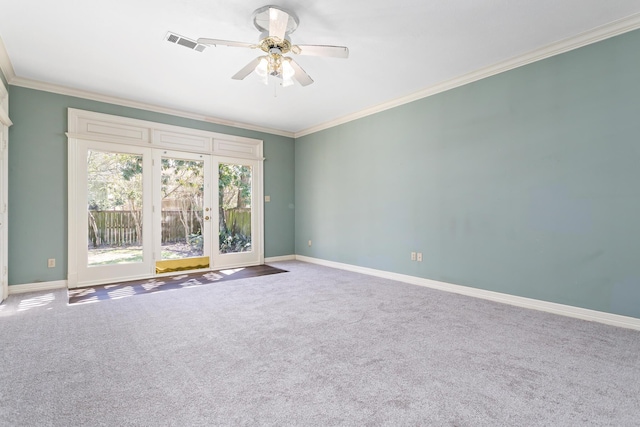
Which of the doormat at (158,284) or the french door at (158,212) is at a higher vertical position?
the french door at (158,212)

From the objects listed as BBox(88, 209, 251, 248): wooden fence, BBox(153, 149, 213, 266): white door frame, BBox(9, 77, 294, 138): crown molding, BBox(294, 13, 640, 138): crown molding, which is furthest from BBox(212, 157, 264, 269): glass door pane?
BBox(294, 13, 640, 138): crown molding

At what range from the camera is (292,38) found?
10.4 ft

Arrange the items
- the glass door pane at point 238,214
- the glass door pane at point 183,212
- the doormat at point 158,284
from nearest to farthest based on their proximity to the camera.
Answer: the doormat at point 158,284, the glass door pane at point 183,212, the glass door pane at point 238,214

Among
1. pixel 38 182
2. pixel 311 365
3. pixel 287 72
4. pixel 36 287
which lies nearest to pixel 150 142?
pixel 38 182

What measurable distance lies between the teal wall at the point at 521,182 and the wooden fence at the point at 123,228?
313 cm

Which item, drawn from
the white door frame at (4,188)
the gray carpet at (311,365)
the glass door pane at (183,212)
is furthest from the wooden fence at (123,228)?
the gray carpet at (311,365)

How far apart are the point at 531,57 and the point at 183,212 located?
17.5 feet

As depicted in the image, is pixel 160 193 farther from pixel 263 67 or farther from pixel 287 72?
pixel 287 72

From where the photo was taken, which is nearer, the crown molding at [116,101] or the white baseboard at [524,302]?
the white baseboard at [524,302]

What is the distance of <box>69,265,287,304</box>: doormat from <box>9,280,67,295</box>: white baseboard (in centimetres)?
27

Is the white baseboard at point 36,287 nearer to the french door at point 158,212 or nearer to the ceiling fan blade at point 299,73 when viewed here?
the french door at point 158,212

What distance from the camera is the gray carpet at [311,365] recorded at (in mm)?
1660

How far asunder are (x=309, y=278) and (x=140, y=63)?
3.60 m

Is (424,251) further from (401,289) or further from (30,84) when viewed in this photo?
→ (30,84)
